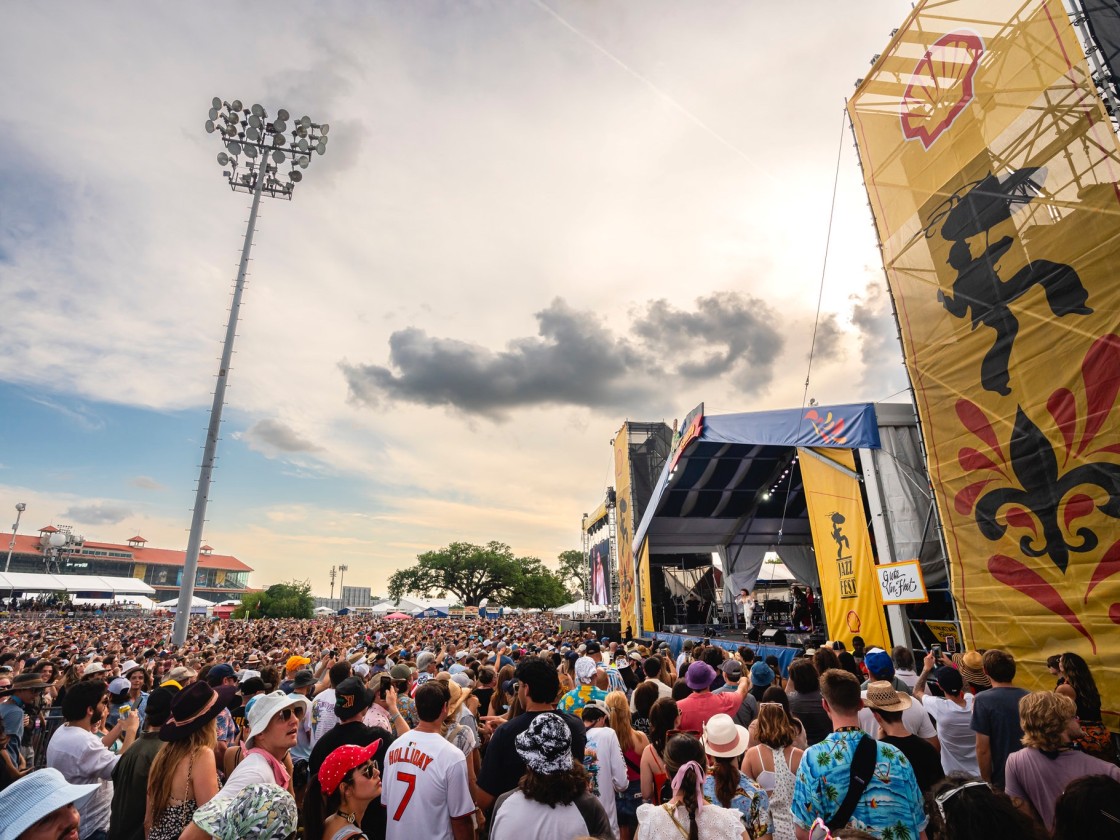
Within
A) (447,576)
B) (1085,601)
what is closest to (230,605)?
(447,576)

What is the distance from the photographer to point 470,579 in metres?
67.6

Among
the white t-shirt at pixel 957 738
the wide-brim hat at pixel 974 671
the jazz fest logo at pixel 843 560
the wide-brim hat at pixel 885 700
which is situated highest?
the jazz fest logo at pixel 843 560

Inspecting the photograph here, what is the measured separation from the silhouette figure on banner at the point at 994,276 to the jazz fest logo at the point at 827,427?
119 inches

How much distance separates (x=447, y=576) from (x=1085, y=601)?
66397mm

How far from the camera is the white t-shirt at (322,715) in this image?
4828mm

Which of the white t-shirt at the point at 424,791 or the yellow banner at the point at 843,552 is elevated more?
the yellow banner at the point at 843,552

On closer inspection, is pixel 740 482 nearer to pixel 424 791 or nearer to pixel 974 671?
pixel 974 671

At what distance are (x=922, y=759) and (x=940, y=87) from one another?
9807 mm

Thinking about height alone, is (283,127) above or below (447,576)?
above

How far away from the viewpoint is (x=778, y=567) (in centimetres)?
2758

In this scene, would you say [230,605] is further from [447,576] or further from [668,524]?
[668,524]

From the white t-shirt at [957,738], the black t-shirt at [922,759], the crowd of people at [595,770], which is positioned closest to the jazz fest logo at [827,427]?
the crowd of people at [595,770]

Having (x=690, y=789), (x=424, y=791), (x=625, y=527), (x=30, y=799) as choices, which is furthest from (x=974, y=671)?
(x=625, y=527)

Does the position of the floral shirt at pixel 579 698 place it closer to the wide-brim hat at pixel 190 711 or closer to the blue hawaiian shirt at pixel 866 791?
the blue hawaiian shirt at pixel 866 791
